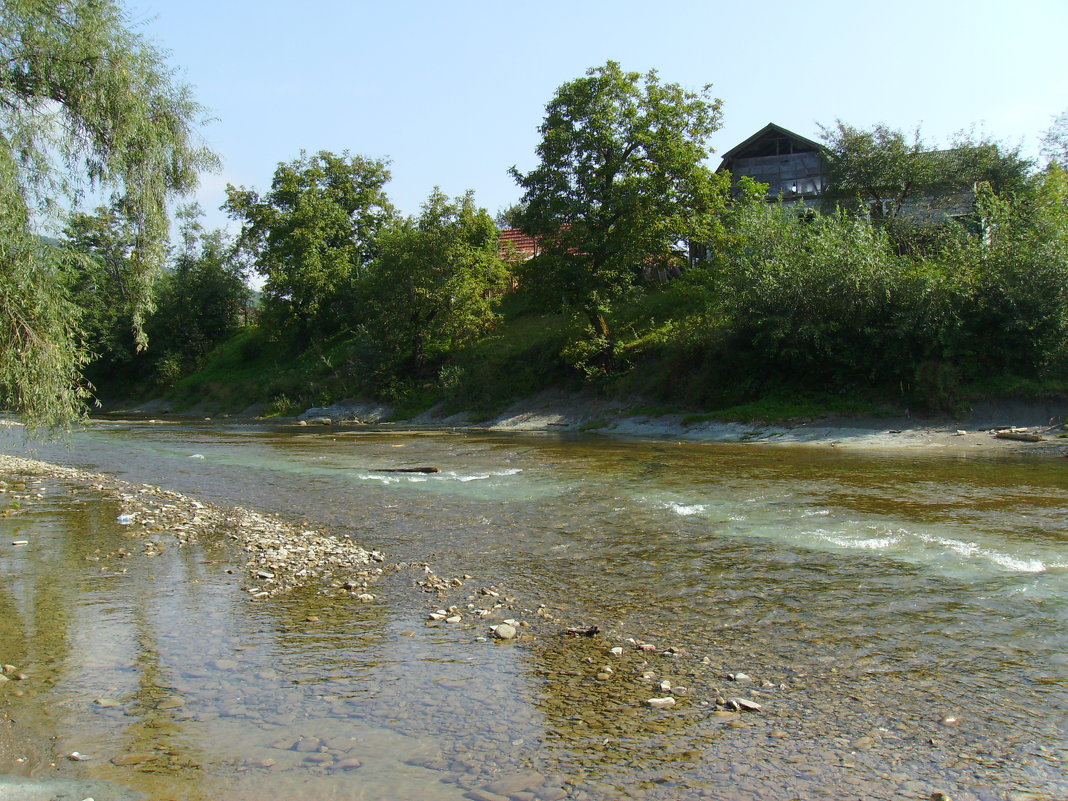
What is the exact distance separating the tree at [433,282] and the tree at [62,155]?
27805mm

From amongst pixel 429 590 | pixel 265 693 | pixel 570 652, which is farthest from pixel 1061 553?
pixel 265 693

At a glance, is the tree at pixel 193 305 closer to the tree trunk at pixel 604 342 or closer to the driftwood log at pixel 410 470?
the tree trunk at pixel 604 342

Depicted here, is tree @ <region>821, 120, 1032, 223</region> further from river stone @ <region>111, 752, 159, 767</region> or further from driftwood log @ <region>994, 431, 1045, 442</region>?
river stone @ <region>111, 752, 159, 767</region>

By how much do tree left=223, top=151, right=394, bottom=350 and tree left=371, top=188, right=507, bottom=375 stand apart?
34.0ft

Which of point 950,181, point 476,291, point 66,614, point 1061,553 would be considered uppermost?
point 950,181

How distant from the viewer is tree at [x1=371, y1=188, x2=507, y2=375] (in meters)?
44.0

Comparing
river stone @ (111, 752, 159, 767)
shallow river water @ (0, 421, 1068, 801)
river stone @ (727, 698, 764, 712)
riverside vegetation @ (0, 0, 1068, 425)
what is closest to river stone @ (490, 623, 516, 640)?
shallow river water @ (0, 421, 1068, 801)

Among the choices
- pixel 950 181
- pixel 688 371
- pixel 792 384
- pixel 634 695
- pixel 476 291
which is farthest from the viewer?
pixel 476 291

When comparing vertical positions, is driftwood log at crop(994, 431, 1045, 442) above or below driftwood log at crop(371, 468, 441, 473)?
below

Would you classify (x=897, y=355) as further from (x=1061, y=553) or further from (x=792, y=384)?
(x=1061, y=553)

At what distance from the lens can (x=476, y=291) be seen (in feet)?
149

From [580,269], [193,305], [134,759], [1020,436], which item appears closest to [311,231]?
[193,305]

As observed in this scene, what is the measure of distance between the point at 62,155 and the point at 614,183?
80.4 feet

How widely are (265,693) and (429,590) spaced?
10.0 feet
